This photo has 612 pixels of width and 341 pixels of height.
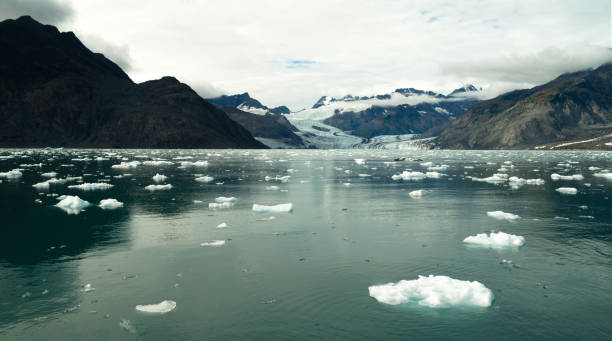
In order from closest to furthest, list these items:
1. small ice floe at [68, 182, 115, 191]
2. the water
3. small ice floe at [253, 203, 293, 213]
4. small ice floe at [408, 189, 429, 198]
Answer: the water, small ice floe at [253, 203, 293, 213], small ice floe at [408, 189, 429, 198], small ice floe at [68, 182, 115, 191]

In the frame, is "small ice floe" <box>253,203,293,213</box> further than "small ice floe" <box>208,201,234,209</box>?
No

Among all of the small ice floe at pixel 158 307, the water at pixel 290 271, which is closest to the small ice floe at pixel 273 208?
the water at pixel 290 271

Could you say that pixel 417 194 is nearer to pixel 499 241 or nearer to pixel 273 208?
pixel 273 208

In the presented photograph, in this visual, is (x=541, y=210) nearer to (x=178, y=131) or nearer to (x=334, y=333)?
(x=334, y=333)

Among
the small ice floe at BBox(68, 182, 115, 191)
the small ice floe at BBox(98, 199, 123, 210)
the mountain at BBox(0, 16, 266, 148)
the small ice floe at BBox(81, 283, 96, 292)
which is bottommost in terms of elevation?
the small ice floe at BBox(81, 283, 96, 292)

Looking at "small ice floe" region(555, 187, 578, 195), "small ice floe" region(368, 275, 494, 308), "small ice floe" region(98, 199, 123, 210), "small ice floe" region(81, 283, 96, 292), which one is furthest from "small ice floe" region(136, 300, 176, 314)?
"small ice floe" region(555, 187, 578, 195)

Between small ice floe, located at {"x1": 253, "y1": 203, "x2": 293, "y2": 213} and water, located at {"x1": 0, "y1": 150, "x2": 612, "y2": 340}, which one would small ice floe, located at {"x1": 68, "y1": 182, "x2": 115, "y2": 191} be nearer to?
water, located at {"x1": 0, "y1": 150, "x2": 612, "y2": 340}

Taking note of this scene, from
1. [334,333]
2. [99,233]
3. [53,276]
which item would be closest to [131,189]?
[99,233]
